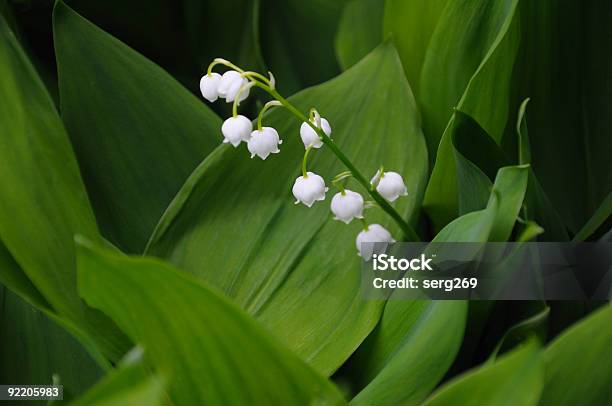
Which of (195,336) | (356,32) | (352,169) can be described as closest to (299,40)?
(356,32)

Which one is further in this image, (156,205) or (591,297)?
(156,205)

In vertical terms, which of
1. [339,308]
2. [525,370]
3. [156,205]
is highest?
[156,205]

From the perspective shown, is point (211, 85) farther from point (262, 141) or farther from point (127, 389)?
point (127, 389)

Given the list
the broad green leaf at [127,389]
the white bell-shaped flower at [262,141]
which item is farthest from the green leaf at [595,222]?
the broad green leaf at [127,389]

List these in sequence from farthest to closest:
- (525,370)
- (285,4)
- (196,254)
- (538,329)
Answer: (285,4) < (196,254) < (538,329) < (525,370)

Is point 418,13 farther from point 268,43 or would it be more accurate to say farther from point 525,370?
point 525,370

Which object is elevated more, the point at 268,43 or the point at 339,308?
the point at 268,43

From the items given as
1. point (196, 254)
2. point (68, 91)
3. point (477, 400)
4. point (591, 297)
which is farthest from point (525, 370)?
point (68, 91)

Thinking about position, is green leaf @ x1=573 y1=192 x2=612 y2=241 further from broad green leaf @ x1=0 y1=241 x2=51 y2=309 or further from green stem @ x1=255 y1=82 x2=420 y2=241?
broad green leaf @ x1=0 y1=241 x2=51 y2=309
